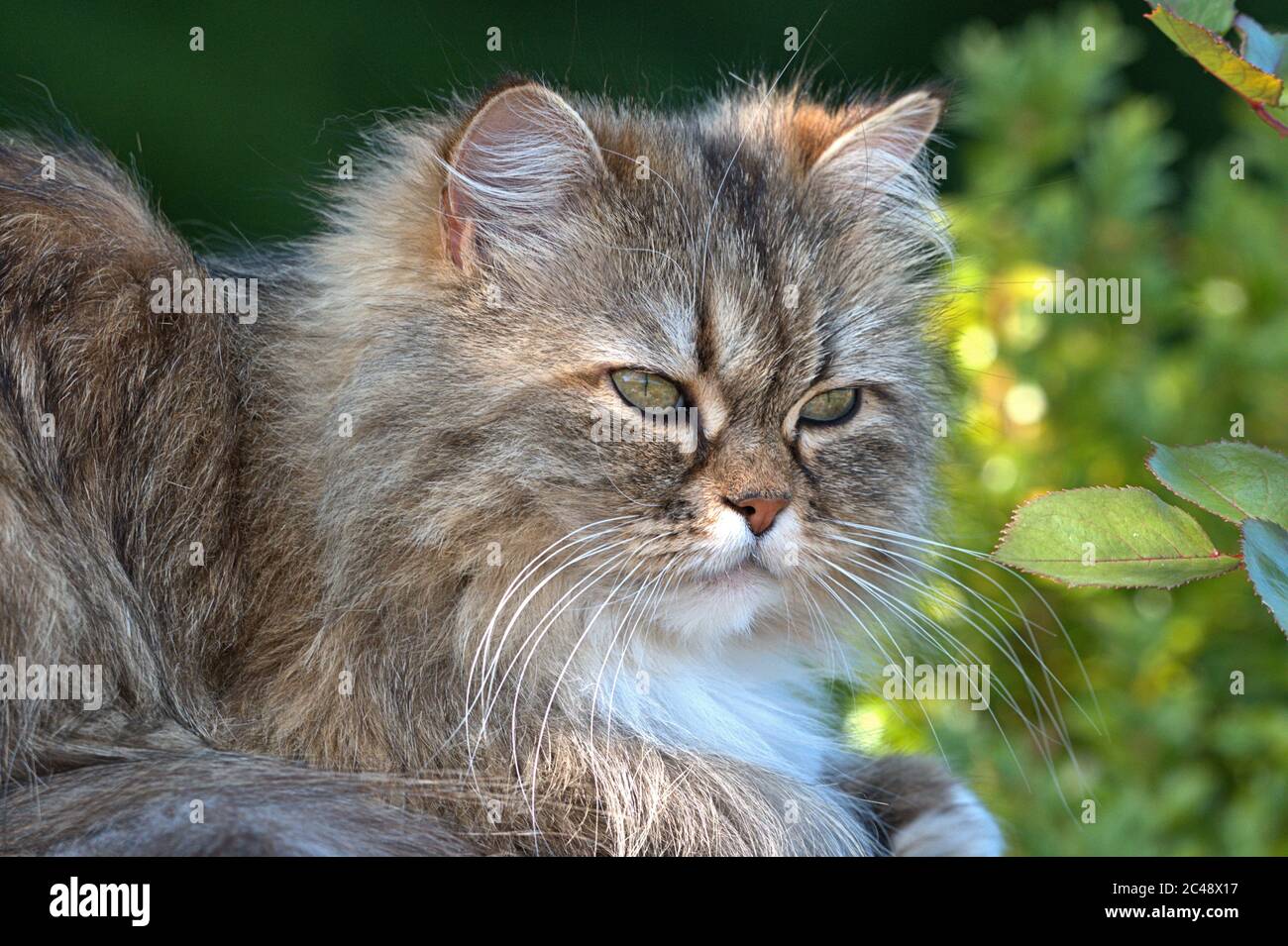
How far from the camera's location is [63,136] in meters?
2.37

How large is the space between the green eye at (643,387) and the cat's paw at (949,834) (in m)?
0.91

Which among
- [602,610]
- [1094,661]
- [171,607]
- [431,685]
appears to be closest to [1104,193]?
[1094,661]

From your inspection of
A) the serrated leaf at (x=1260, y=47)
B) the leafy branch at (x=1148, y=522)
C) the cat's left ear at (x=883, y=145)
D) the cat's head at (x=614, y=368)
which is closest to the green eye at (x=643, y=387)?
the cat's head at (x=614, y=368)

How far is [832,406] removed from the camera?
7.07 feet

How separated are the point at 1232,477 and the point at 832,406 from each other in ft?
3.20

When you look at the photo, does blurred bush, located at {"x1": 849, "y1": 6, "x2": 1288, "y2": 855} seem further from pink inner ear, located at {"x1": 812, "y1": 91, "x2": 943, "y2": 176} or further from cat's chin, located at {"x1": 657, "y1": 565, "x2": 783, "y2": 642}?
cat's chin, located at {"x1": 657, "y1": 565, "x2": 783, "y2": 642}

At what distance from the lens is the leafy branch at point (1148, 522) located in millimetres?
1205

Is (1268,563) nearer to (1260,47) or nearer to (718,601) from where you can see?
(1260,47)

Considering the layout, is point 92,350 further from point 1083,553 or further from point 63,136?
point 1083,553

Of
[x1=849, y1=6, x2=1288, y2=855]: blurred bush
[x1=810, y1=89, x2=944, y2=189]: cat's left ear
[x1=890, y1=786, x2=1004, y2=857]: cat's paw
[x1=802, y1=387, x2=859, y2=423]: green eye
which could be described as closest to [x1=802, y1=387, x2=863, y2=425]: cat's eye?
[x1=802, y1=387, x2=859, y2=423]: green eye

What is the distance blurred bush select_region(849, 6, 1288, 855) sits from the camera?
9.75 feet

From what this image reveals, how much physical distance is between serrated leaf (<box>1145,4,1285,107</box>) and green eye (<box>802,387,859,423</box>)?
1.00 meters

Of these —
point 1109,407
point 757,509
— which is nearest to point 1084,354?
point 1109,407

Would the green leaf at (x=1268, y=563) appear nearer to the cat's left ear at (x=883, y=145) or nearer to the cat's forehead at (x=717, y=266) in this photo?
the cat's forehead at (x=717, y=266)
